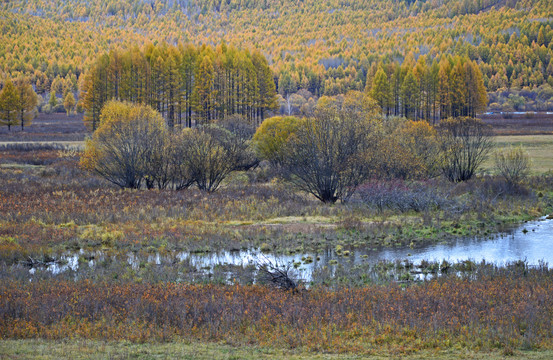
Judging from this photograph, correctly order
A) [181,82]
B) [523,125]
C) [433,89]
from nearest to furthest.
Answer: [181,82] → [523,125] → [433,89]

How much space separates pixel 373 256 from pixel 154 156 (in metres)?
22.4

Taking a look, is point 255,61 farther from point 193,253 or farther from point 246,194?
point 193,253

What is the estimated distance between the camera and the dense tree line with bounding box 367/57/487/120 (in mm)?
97438

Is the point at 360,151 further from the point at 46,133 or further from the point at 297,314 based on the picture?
the point at 46,133

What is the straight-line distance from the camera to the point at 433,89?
102m

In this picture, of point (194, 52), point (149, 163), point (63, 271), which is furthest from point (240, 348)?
point (194, 52)

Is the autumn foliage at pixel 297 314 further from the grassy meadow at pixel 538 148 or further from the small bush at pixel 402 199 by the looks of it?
the grassy meadow at pixel 538 148

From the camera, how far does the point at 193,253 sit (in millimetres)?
20594

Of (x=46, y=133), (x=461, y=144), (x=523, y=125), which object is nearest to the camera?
(x=461, y=144)

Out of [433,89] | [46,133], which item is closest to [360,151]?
[46,133]

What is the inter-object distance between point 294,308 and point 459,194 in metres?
24.3

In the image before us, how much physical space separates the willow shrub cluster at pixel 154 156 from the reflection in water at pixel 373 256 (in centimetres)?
1667

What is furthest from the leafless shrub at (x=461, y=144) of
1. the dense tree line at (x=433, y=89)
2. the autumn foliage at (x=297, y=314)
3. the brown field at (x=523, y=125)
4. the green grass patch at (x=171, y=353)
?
the dense tree line at (x=433, y=89)

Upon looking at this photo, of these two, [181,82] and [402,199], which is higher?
[181,82]
